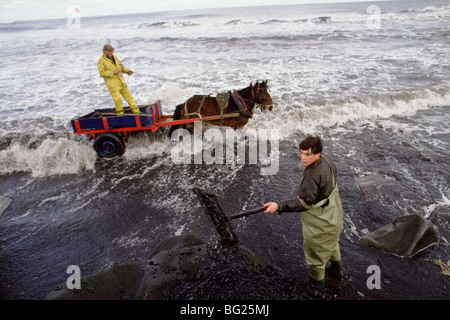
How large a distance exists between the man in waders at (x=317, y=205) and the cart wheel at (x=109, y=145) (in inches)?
204

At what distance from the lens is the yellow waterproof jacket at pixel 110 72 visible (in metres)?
6.18

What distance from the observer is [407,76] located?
41.6ft

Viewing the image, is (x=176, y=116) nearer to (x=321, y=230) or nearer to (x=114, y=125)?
(x=114, y=125)

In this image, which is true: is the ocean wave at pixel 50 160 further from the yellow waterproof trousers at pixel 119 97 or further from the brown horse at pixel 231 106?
the brown horse at pixel 231 106

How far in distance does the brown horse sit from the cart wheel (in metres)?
1.70

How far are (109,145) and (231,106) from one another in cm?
349

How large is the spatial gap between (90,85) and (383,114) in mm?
13882

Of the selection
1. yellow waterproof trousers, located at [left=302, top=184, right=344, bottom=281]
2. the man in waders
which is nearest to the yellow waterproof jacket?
the man in waders

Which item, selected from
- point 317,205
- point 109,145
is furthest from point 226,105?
point 317,205

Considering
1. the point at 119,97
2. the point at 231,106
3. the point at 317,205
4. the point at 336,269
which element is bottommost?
the point at 336,269

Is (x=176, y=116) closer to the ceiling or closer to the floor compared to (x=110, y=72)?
closer to the floor

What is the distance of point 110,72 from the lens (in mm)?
6242

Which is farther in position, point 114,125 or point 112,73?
point 114,125
